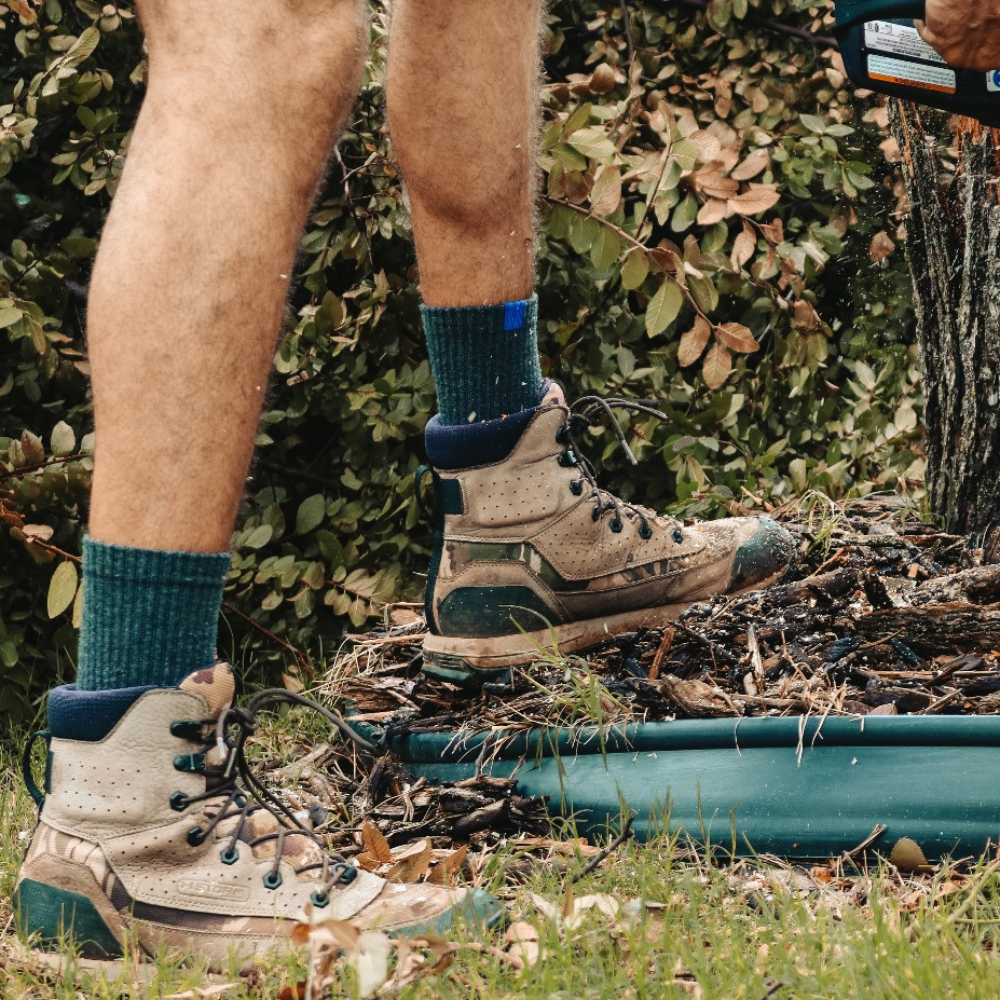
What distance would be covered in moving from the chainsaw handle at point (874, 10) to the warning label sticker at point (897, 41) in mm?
17

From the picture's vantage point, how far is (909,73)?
74.9 inches

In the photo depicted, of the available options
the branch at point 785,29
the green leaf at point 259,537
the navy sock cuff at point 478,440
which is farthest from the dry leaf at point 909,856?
the branch at point 785,29

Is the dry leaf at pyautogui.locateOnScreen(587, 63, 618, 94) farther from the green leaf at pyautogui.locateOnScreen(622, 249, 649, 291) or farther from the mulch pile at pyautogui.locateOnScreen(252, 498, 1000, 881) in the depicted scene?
the mulch pile at pyautogui.locateOnScreen(252, 498, 1000, 881)

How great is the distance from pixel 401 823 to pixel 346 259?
146 cm

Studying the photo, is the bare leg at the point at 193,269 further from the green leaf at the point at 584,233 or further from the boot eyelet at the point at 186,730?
the green leaf at the point at 584,233

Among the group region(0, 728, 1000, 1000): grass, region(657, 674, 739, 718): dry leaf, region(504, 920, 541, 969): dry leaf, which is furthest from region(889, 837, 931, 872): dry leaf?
region(504, 920, 541, 969): dry leaf

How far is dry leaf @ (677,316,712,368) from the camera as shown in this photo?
2.67 meters

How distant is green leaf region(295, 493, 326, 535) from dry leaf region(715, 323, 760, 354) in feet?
3.11

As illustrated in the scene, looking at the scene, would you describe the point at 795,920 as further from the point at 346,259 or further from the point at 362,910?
the point at 346,259

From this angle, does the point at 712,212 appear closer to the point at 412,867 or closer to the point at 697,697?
the point at 697,697

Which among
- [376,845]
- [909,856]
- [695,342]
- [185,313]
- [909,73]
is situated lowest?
[376,845]

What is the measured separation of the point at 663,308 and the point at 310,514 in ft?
3.02

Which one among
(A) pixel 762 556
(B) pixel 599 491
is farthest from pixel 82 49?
(A) pixel 762 556

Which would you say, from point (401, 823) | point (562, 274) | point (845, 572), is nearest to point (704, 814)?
point (401, 823)
